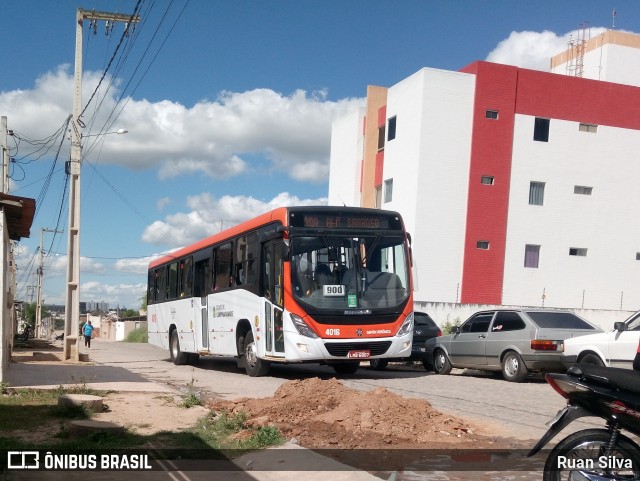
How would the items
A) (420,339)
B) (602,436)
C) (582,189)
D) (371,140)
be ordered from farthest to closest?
(371,140)
(582,189)
(420,339)
(602,436)

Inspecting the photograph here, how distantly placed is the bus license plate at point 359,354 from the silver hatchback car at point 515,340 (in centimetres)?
348

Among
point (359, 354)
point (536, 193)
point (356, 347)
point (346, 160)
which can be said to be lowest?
point (359, 354)

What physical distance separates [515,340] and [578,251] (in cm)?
2492

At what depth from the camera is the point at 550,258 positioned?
126 feet

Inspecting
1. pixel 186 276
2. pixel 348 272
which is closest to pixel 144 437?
pixel 348 272

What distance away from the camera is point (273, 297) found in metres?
15.1

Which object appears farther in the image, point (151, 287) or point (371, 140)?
point (371, 140)

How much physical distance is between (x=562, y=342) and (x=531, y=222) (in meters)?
23.9

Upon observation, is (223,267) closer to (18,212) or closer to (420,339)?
(18,212)

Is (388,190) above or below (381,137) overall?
below

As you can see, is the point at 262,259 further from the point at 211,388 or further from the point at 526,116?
the point at 526,116

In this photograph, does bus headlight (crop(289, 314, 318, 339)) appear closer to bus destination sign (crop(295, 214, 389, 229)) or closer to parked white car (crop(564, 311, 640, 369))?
bus destination sign (crop(295, 214, 389, 229))

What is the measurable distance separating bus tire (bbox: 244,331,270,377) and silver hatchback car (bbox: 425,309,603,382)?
4.86 meters

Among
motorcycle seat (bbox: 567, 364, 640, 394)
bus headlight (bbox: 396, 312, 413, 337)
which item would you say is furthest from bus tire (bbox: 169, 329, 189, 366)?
motorcycle seat (bbox: 567, 364, 640, 394)
